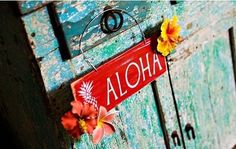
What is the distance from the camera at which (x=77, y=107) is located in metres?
1.10

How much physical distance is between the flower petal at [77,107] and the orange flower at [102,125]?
0.08 meters

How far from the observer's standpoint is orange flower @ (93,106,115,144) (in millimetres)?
1156

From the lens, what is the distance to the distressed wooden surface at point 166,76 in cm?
109

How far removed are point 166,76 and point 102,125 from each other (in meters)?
0.37

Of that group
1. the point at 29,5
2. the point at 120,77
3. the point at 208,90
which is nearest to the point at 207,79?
the point at 208,90

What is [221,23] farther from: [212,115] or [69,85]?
[69,85]

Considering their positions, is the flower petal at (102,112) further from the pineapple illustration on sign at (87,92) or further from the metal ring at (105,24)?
the metal ring at (105,24)

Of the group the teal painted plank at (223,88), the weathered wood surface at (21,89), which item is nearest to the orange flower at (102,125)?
the weathered wood surface at (21,89)

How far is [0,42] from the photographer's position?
3.85 feet

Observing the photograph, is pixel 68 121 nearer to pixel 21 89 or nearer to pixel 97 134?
pixel 97 134

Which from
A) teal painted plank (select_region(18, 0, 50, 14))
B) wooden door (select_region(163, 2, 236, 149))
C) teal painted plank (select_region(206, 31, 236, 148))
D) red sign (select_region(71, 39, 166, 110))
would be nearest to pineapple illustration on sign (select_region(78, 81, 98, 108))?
red sign (select_region(71, 39, 166, 110))

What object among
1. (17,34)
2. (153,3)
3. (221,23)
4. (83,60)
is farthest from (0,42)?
(221,23)

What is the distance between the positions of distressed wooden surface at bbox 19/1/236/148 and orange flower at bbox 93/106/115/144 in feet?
0.28

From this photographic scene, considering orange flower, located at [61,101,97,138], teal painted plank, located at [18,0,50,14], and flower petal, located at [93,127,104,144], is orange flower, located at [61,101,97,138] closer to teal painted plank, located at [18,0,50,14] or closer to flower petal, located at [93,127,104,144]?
flower petal, located at [93,127,104,144]
